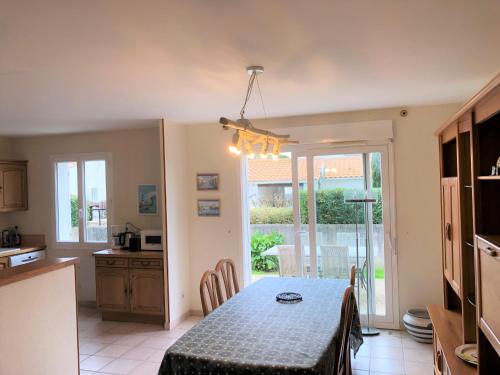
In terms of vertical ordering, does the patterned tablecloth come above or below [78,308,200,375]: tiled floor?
above

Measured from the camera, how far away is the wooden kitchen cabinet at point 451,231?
2.48 metres

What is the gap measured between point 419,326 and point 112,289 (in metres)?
3.45

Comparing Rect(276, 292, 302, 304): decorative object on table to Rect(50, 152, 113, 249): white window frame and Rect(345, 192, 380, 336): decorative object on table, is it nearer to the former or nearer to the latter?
Rect(345, 192, 380, 336): decorative object on table

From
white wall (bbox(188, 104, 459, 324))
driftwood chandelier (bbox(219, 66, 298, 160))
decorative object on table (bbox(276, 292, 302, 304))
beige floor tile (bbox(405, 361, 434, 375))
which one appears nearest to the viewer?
driftwood chandelier (bbox(219, 66, 298, 160))

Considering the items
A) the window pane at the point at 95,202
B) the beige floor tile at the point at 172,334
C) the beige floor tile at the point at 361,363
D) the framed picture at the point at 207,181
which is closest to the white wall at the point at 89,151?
the window pane at the point at 95,202

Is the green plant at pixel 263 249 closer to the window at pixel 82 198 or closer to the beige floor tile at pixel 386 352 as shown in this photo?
the beige floor tile at pixel 386 352

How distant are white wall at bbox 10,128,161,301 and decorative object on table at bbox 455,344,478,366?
381cm

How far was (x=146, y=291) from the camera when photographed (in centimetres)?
472

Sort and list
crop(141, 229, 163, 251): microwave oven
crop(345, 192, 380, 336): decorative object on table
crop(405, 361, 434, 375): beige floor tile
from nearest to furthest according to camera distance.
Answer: crop(405, 361, 434, 375): beige floor tile < crop(345, 192, 380, 336): decorative object on table < crop(141, 229, 163, 251): microwave oven

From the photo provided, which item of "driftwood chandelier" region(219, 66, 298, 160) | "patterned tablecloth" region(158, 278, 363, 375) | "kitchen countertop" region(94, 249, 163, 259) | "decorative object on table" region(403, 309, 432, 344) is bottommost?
"decorative object on table" region(403, 309, 432, 344)

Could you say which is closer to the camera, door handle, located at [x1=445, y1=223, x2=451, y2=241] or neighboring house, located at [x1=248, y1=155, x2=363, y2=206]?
door handle, located at [x1=445, y1=223, x2=451, y2=241]

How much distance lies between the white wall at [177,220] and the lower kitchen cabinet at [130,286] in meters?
0.15

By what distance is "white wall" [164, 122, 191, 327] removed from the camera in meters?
4.61

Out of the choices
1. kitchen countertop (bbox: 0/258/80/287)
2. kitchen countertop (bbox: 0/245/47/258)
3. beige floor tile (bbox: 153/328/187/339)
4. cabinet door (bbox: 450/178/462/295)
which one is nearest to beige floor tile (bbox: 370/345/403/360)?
cabinet door (bbox: 450/178/462/295)
